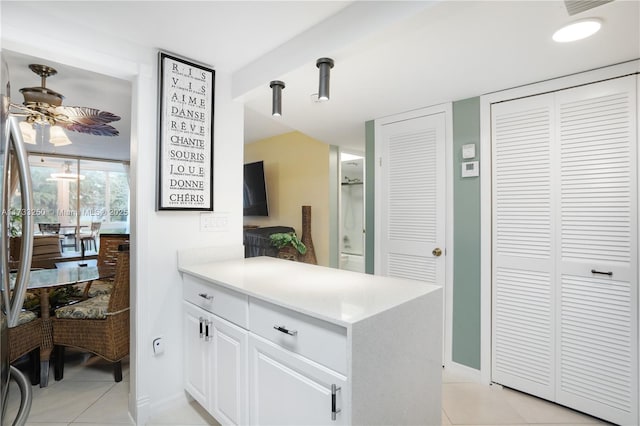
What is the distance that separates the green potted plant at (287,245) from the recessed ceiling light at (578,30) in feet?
9.75

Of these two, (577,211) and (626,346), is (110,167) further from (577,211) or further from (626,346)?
(626,346)

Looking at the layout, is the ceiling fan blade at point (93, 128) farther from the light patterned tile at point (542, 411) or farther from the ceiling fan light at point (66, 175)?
the light patterned tile at point (542, 411)

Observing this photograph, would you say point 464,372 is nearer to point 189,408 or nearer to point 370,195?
point 370,195

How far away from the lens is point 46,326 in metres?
2.26

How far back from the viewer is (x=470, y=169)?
89.8 inches

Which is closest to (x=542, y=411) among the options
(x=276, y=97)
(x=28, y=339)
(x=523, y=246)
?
(x=523, y=246)

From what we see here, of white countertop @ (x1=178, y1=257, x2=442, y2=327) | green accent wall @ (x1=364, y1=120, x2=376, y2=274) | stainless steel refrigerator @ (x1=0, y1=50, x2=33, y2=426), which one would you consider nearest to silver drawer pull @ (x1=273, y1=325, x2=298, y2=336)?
white countertop @ (x1=178, y1=257, x2=442, y2=327)

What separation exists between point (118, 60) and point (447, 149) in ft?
7.26

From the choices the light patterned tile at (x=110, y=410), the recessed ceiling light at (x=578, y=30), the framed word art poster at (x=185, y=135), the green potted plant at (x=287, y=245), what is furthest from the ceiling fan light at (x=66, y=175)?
the recessed ceiling light at (x=578, y=30)

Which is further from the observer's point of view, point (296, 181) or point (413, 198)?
point (296, 181)

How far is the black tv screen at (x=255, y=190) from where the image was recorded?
A: 4.68m

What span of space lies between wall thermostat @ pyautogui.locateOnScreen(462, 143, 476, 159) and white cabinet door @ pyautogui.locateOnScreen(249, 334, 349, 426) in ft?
6.06

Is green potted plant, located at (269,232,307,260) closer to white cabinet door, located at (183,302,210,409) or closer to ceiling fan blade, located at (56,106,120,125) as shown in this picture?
white cabinet door, located at (183,302,210,409)

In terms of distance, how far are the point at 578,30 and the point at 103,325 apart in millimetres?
3244
